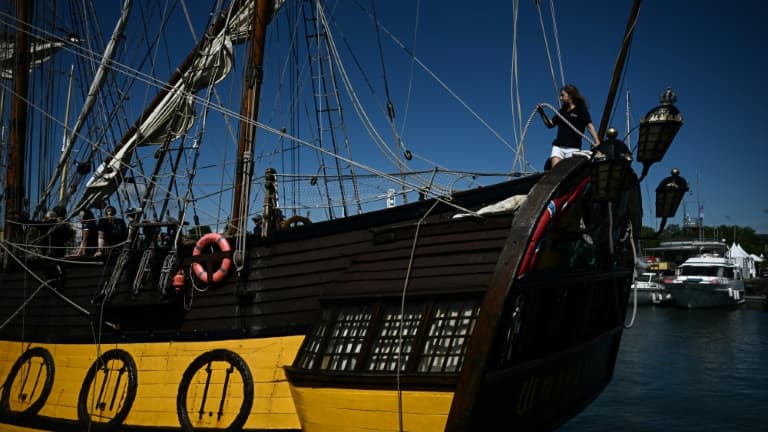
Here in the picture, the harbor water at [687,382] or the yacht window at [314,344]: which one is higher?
the yacht window at [314,344]

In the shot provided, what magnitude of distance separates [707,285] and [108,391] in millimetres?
40551

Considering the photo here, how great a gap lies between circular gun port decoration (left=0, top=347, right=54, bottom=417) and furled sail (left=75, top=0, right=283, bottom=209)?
126 inches

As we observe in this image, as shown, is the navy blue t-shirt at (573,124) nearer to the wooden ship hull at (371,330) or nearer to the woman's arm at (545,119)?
the woman's arm at (545,119)

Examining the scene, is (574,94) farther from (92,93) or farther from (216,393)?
(92,93)

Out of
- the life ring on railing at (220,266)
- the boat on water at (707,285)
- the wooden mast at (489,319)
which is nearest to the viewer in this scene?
the wooden mast at (489,319)

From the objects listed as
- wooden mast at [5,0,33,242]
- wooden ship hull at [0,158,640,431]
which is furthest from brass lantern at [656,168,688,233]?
wooden mast at [5,0,33,242]

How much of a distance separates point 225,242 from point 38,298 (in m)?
4.54

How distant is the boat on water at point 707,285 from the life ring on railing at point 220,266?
40080 millimetres

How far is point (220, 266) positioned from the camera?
302 inches

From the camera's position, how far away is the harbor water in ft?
44.8

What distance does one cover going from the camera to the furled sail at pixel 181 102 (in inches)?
455

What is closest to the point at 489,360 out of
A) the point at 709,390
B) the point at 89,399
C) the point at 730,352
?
the point at 89,399

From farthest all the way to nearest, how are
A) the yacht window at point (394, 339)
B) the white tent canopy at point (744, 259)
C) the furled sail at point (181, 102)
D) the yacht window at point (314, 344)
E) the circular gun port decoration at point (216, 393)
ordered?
the white tent canopy at point (744, 259), the furled sail at point (181, 102), the circular gun port decoration at point (216, 393), the yacht window at point (314, 344), the yacht window at point (394, 339)

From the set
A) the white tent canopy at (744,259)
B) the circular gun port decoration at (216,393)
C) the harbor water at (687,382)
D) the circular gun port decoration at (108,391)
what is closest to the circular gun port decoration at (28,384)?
the circular gun port decoration at (108,391)
